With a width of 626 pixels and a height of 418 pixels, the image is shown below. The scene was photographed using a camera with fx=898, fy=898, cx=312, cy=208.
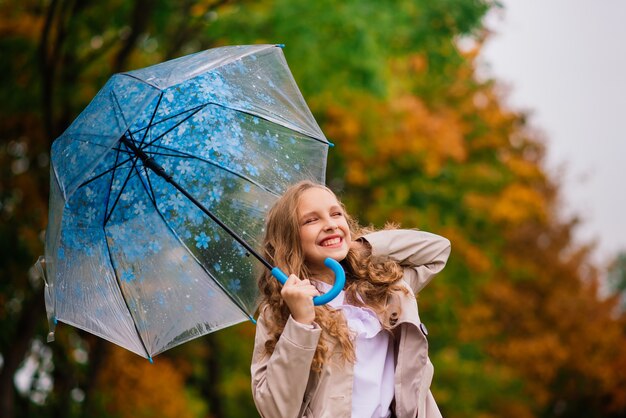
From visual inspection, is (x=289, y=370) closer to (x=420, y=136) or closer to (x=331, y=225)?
(x=331, y=225)

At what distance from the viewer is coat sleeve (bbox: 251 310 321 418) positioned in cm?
313

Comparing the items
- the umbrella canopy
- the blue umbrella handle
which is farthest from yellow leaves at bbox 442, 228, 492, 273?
the blue umbrella handle

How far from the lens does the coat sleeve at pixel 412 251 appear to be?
143 inches

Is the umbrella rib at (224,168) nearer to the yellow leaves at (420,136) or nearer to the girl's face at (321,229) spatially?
the girl's face at (321,229)

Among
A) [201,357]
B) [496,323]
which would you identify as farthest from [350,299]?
[496,323]

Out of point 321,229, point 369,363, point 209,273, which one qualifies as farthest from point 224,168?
point 369,363

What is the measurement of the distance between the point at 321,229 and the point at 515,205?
46.5 feet

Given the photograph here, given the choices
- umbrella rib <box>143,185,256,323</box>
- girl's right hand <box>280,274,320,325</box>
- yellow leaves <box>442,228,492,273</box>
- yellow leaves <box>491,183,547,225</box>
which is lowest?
yellow leaves <box>442,228,492,273</box>

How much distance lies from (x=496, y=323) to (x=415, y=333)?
62.3 ft

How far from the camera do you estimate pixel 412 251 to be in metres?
3.64

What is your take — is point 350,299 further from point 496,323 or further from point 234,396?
point 496,323

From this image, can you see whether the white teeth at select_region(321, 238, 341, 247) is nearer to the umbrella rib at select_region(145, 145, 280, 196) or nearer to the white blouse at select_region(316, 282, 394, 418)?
the white blouse at select_region(316, 282, 394, 418)

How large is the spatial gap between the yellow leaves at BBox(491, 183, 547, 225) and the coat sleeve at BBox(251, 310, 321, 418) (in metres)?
14.0

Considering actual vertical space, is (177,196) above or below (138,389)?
above
